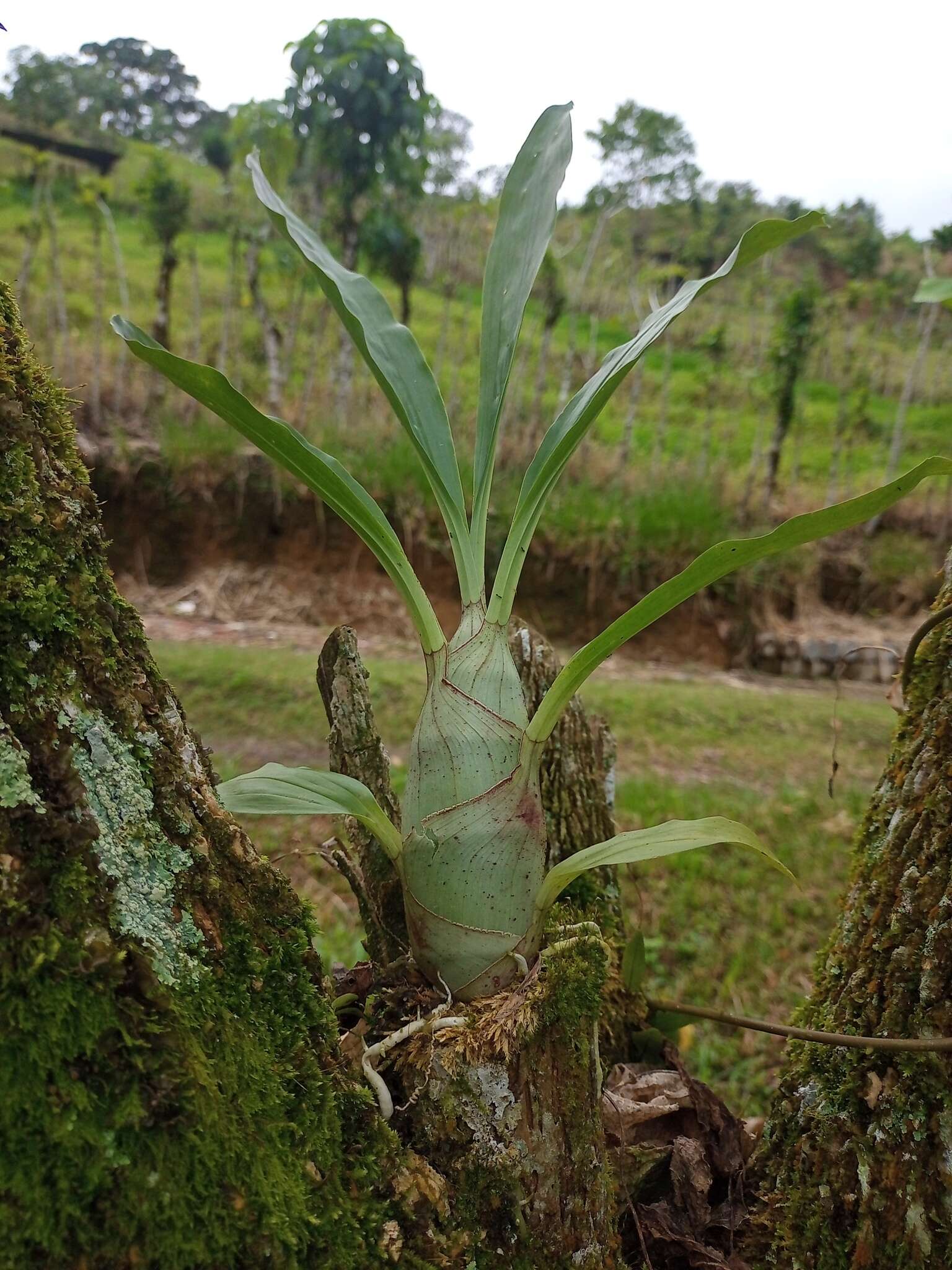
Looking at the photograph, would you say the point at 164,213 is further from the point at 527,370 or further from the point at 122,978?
the point at 122,978

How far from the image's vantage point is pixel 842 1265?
1.97ft

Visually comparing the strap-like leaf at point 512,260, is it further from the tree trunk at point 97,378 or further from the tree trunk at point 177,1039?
the tree trunk at point 97,378

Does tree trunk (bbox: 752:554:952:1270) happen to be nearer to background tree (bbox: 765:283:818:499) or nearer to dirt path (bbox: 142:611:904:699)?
dirt path (bbox: 142:611:904:699)

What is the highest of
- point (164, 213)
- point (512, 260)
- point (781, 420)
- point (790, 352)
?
point (164, 213)

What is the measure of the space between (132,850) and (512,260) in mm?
603

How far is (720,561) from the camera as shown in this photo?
591 millimetres

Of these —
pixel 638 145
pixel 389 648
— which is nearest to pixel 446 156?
pixel 638 145

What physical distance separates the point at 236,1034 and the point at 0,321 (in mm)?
439

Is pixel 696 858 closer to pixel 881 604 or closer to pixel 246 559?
pixel 246 559

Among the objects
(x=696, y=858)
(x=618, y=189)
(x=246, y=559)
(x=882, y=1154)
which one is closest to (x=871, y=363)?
(x=618, y=189)

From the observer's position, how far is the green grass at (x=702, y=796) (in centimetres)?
182

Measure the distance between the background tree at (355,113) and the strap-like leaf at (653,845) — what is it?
5791mm

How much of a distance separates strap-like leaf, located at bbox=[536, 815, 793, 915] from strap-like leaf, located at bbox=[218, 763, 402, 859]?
14 centimetres

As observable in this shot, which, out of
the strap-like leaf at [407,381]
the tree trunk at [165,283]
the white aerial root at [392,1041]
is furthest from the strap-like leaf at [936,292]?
the tree trunk at [165,283]
